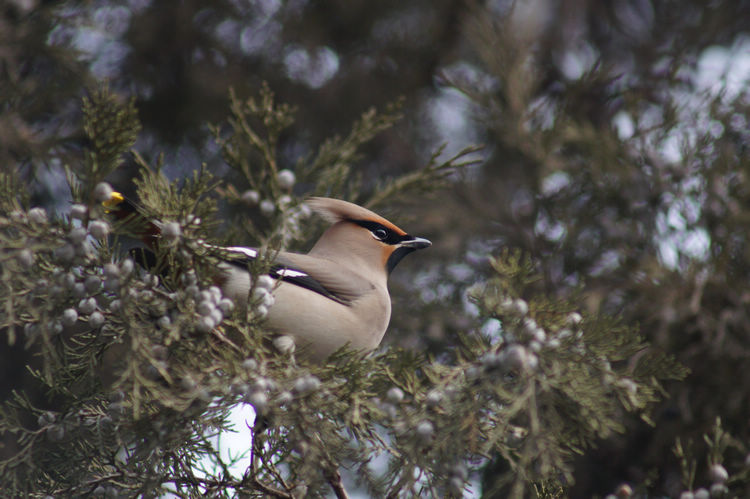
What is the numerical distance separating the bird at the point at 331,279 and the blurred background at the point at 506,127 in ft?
1.05

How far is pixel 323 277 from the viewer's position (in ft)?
8.77

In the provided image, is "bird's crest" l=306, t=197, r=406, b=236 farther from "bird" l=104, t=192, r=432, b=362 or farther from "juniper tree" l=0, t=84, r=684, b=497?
"juniper tree" l=0, t=84, r=684, b=497

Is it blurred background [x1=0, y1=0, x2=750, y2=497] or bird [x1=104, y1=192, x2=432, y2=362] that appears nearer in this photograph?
bird [x1=104, y1=192, x2=432, y2=362]

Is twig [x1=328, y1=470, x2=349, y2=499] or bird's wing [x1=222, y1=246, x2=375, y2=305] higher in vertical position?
bird's wing [x1=222, y1=246, x2=375, y2=305]

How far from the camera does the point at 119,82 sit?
525 cm

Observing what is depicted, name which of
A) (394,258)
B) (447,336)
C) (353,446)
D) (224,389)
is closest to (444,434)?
(353,446)

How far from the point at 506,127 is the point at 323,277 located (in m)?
1.96

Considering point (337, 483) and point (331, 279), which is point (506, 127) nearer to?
point (331, 279)

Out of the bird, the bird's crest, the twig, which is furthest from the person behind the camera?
the bird's crest

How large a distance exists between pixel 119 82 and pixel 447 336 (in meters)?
2.88

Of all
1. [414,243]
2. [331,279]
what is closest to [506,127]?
[414,243]

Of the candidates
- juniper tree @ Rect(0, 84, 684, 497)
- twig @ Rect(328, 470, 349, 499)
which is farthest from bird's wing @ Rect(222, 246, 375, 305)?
twig @ Rect(328, 470, 349, 499)

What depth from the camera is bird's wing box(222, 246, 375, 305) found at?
8.43ft

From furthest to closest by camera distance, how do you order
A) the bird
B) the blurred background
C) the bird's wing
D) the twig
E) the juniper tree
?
1. the blurred background
2. the bird's wing
3. the bird
4. the twig
5. the juniper tree
